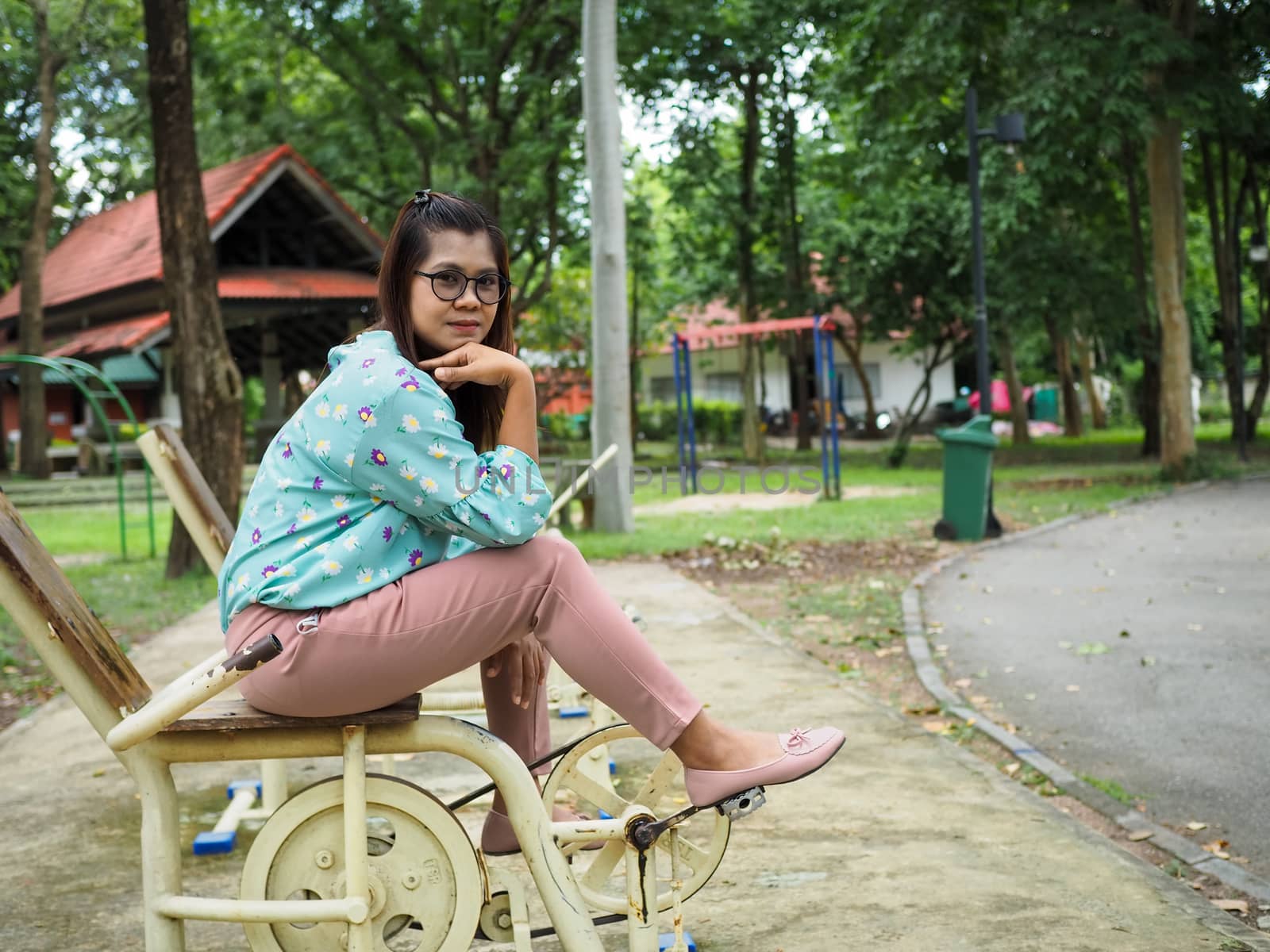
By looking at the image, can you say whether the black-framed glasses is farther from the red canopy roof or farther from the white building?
the white building

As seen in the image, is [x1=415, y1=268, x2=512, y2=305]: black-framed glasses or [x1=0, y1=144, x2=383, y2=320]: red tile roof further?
[x1=0, y1=144, x2=383, y2=320]: red tile roof

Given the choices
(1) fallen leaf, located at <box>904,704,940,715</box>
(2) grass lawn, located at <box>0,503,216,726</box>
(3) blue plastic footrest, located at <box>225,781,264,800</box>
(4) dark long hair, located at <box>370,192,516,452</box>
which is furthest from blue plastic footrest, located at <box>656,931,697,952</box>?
(2) grass lawn, located at <box>0,503,216,726</box>

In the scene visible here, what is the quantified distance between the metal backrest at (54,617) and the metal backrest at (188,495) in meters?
1.15

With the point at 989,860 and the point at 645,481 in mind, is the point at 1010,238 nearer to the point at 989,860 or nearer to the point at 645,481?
the point at 645,481

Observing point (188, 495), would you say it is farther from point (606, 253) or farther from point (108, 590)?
point (606, 253)

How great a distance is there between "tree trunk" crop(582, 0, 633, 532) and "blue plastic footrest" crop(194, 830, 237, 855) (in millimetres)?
9460

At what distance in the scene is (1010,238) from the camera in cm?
2080

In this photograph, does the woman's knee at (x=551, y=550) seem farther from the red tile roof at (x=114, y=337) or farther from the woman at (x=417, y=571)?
the red tile roof at (x=114, y=337)

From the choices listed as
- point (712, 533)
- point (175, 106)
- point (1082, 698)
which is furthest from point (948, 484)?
point (175, 106)

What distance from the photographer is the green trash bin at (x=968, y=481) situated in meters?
12.4

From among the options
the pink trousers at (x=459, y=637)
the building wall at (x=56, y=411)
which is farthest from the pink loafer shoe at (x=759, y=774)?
the building wall at (x=56, y=411)

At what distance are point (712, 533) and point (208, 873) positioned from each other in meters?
9.64

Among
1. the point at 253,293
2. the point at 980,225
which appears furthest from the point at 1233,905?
the point at 253,293

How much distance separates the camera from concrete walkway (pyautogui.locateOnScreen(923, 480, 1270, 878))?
4.80m
